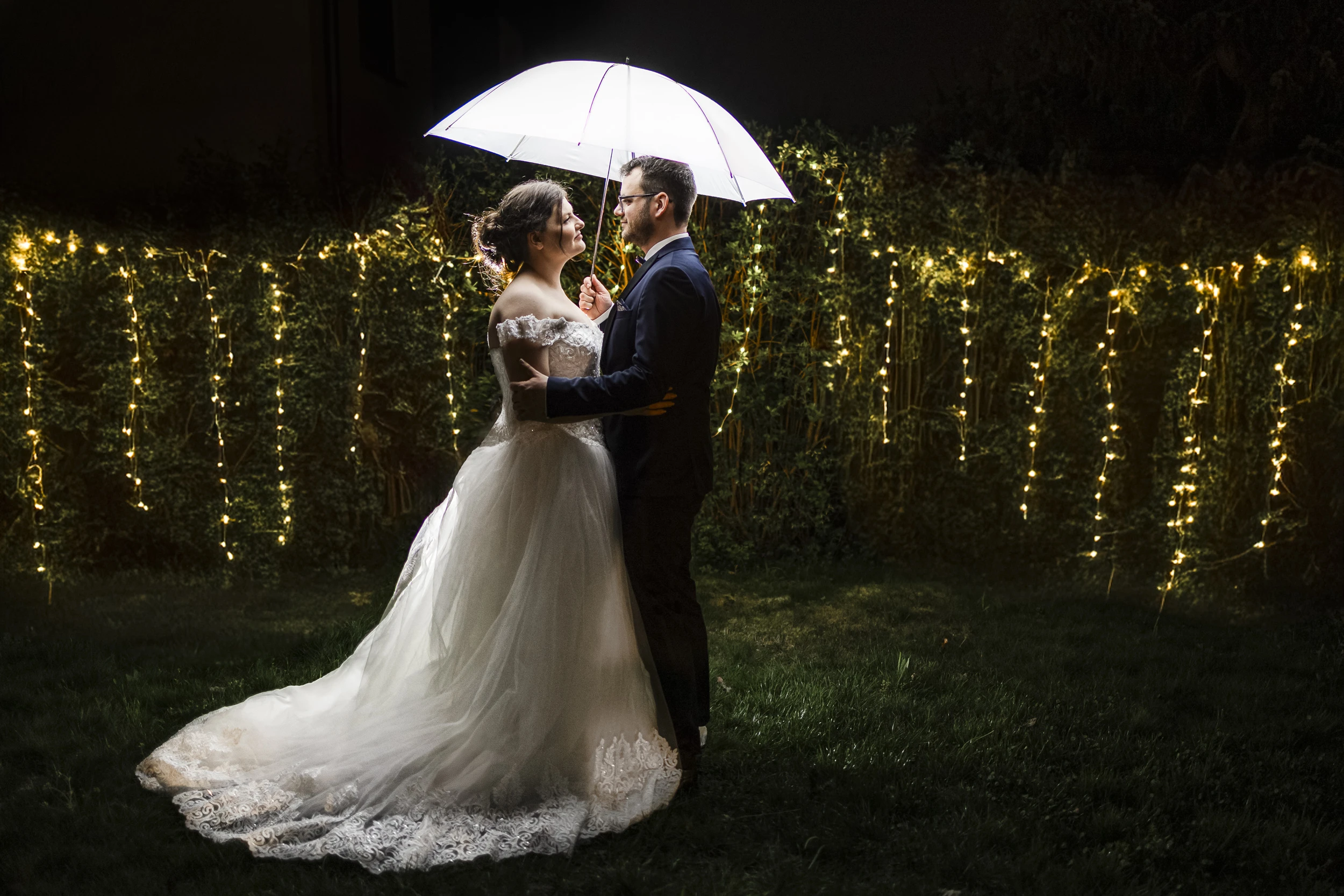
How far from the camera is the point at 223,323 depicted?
5.16 metres

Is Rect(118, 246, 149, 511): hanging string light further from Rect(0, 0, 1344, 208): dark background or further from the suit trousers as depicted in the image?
the suit trousers

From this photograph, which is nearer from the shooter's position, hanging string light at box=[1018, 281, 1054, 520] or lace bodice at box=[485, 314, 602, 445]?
lace bodice at box=[485, 314, 602, 445]

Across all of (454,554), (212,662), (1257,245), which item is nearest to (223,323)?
(212,662)

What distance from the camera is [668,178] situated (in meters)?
2.64

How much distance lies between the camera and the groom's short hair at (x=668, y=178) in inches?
104

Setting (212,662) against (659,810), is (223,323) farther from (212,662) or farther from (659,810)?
(659,810)

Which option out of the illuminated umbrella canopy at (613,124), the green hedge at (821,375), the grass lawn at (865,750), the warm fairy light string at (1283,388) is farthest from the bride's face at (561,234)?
the warm fairy light string at (1283,388)

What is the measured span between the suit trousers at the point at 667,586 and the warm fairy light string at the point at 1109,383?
A: 3.33 meters

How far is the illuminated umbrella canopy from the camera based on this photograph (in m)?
Answer: 2.72

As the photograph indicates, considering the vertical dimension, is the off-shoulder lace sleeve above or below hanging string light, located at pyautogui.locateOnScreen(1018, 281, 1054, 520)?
above

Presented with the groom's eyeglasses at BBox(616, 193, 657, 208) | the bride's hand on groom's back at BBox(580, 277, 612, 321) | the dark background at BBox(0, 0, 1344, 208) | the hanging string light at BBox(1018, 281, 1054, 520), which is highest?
the dark background at BBox(0, 0, 1344, 208)

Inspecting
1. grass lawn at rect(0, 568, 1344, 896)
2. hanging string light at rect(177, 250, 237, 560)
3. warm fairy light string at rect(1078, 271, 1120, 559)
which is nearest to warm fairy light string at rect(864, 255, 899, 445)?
warm fairy light string at rect(1078, 271, 1120, 559)

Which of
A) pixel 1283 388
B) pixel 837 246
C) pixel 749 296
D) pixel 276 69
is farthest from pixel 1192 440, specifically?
pixel 276 69

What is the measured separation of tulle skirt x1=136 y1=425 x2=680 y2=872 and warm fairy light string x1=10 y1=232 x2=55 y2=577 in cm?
299
